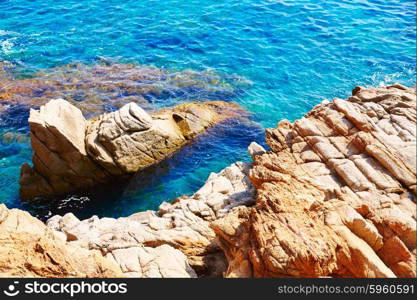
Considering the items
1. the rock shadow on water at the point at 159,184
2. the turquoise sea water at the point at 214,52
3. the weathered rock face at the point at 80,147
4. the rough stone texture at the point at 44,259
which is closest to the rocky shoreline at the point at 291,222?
the rough stone texture at the point at 44,259

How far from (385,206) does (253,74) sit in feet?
71.9

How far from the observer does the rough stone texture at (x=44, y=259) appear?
13133 millimetres

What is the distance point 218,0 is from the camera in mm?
44250

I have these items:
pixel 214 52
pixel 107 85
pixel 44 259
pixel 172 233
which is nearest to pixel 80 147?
pixel 172 233

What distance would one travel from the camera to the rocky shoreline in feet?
41.8

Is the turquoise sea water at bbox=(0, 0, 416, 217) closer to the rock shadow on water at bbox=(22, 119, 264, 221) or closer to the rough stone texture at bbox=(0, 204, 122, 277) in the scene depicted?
the rock shadow on water at bbox=(22, 119, 264, 221)

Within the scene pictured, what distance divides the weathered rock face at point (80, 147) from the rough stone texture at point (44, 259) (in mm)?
7933

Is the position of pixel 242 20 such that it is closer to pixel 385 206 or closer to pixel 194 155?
pixel 194 155

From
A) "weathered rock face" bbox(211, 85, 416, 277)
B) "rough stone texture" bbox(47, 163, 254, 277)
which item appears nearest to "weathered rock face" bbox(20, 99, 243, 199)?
"rough stone texture" bbox(47, 163, 254, 277)

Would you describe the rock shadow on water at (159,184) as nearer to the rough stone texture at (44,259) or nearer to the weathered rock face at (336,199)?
the weathered rock face at (336,199)

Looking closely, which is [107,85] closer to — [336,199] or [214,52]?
[214,52]

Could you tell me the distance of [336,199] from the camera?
14.5 m

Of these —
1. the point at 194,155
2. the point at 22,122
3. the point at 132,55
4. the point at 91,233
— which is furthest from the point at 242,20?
the point at 91,233

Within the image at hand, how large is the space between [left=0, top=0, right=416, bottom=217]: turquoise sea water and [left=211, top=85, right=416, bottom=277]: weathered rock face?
8.71 meters
